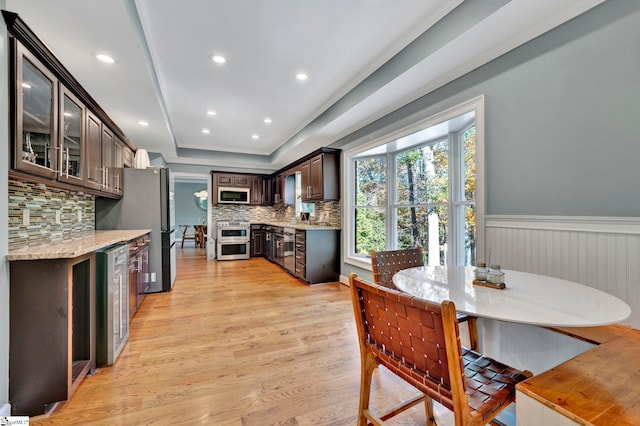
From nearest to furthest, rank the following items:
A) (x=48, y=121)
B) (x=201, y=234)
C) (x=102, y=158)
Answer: (x=48, y=121) → (x=102, y=158) → (x=201, y=234)

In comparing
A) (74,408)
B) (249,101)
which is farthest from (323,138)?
(74,408)

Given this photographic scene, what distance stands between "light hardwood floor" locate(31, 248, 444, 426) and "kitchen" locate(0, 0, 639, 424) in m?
0.61

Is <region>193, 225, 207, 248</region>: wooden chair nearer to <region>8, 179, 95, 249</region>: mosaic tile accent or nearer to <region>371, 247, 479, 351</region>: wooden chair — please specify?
<region>8, 179, 95, 249</region>: mosaic tile accent

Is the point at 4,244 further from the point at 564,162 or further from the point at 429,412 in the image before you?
the point at 564,162

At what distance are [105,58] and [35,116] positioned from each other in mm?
821

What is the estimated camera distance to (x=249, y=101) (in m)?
3.99

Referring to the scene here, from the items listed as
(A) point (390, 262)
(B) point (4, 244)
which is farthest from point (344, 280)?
(B) point (4, 244)

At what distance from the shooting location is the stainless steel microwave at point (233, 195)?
7102 mm

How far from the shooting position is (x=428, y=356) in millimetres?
996

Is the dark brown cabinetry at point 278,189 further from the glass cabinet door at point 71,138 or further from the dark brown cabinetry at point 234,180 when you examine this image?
the glass cabinet door at point 71,138

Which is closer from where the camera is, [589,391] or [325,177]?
[589,391]

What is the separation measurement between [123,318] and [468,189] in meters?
3.43

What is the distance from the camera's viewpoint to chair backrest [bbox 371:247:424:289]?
6.82 feet

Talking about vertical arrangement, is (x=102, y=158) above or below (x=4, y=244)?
above
